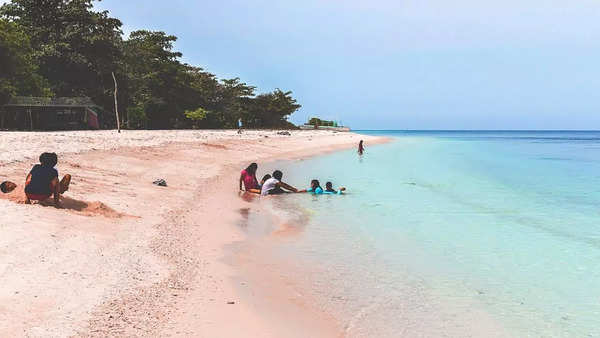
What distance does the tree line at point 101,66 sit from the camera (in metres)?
49.4

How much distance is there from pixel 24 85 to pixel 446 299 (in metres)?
49.0

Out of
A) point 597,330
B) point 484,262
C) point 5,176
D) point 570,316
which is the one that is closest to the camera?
point 597,330

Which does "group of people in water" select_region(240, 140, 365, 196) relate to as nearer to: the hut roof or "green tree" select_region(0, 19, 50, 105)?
the hut roof

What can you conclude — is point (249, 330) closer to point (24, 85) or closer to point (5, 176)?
point (5, 176)

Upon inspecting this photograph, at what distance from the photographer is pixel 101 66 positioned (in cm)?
5206

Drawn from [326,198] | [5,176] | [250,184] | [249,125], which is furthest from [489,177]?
[249,125]

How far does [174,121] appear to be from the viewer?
61.2m

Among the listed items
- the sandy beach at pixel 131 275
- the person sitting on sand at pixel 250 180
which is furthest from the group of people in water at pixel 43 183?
the person sitting on sand at pixel 250 180

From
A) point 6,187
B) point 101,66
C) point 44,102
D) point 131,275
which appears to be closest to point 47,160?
point 6,187

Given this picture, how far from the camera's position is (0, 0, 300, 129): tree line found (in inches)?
1946

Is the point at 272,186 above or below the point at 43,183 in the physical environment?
below

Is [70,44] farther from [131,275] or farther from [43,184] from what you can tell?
[131,275]

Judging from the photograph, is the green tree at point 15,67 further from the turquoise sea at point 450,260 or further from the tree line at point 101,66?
the turquoise sea at point 450,260

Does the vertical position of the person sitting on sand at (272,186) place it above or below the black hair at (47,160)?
below
